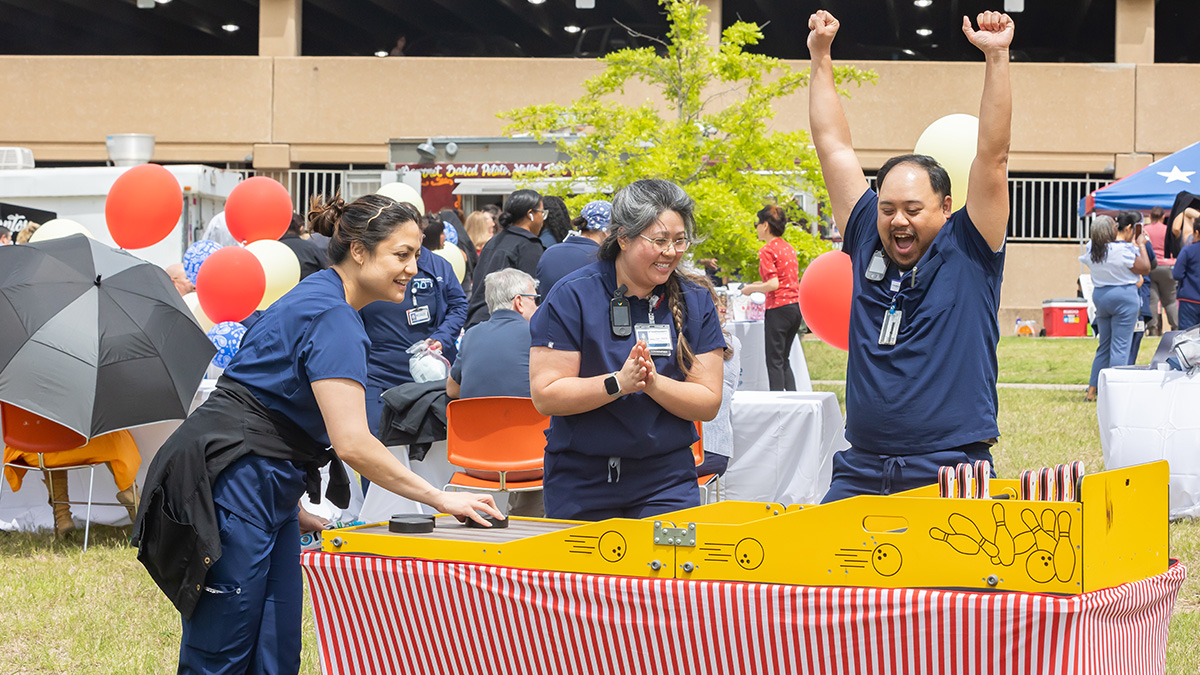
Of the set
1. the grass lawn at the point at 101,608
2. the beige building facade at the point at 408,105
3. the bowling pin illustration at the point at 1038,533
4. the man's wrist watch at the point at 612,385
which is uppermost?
the beige building facade at the point at 408,105

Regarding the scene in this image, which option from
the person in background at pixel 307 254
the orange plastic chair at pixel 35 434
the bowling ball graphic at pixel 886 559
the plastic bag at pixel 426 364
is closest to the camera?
the bowling ball graphic at pixel 886 559

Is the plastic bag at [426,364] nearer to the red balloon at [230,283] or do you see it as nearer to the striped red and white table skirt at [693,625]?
the red balloon at [230,283]

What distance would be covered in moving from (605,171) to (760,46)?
616 inches

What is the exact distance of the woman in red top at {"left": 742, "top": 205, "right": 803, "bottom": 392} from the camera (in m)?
9.05

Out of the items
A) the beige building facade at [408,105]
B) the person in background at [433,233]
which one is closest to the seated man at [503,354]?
the person in background at [433,233]

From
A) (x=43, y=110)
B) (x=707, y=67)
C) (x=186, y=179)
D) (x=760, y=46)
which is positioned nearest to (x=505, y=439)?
(x=707, y=67)

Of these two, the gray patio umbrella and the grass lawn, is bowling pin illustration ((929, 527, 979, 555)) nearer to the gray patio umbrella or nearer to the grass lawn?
the grass lawn

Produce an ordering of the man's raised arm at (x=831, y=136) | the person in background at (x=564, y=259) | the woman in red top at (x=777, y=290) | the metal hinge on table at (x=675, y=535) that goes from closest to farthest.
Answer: the metal hinge on table at (x=675, y=535) < the man's raised arm at (x=831, y=136) < the person in background at (x=564, y=259) < the woman in red top at (x=777, y=290)

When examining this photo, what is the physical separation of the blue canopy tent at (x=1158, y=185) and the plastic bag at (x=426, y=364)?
6.04 meters

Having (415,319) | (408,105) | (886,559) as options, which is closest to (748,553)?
(886,559)

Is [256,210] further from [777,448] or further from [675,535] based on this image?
[675,535]

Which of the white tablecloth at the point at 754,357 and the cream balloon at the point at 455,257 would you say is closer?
the cream balloon at the point at 455,257

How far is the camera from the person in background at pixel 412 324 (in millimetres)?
5801

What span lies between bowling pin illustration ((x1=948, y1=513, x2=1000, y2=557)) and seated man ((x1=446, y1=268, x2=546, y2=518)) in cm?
338
